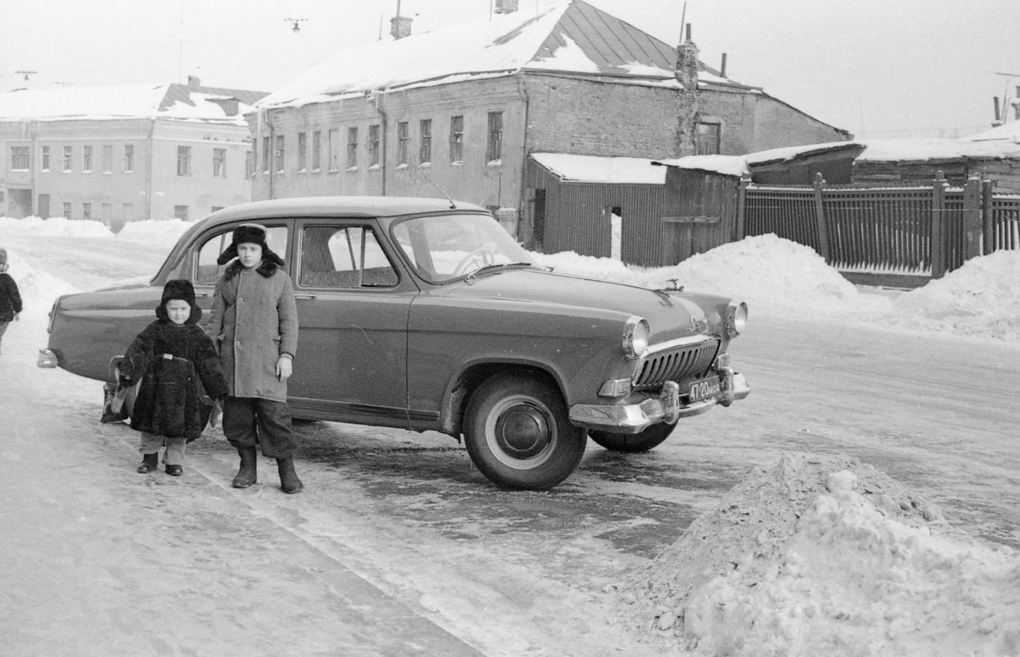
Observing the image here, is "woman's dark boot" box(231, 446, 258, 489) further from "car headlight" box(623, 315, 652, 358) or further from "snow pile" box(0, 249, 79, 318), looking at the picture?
"snow pile" box(0, 249, 79, 318)

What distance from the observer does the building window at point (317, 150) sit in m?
49.6

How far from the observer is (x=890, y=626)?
4.19 m

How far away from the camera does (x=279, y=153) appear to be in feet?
174

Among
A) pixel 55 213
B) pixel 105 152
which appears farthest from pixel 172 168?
pixel 55 213

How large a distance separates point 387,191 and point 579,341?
1510 inches

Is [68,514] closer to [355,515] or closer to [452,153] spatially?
[355,515]

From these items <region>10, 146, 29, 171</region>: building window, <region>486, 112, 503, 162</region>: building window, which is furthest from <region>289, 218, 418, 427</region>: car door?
<region>10, 146, 29, 171</region>: building window

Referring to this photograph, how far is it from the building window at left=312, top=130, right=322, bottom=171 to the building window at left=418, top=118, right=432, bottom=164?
7.70m

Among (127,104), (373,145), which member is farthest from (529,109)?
(127,104)

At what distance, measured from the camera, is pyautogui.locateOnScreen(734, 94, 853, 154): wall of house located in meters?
42.0

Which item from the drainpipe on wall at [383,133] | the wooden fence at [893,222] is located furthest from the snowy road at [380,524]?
the drainpipe on wall at [383,133]

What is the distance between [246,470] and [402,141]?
37.5m

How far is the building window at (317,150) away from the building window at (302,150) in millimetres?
745

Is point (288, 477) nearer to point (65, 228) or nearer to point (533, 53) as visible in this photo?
point (533, 53)
